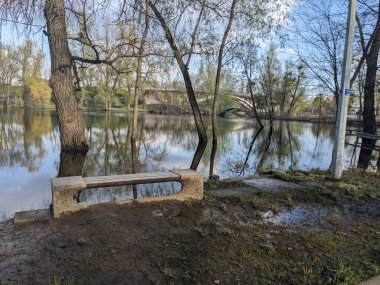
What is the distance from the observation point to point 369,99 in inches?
667

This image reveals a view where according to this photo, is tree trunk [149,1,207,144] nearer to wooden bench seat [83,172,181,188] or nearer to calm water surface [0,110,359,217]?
calm water surface [0,110,359,217]

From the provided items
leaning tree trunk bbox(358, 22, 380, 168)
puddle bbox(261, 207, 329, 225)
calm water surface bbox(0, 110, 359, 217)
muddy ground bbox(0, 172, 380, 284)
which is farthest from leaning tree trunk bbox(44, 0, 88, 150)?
leaning tree trunk bbox(358, 22, 380, 168)

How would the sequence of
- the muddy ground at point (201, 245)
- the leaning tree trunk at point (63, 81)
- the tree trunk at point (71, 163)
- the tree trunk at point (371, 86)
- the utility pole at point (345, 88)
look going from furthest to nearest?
the tree trunk at point (371, 86) < the leaning tree trunk at point (63, 81) < the tree trunk at point (71, 163) < the utility pole at point (345, 88) < the muddy ground at point (201, 245)

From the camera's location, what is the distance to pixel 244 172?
11.2m

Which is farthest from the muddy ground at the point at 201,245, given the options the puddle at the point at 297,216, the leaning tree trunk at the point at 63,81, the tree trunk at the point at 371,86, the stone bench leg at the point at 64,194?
the tree trunk at the point at 371,86

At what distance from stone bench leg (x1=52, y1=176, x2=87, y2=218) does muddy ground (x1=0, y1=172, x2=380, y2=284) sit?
13 centimetres

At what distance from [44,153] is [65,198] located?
32.3ft

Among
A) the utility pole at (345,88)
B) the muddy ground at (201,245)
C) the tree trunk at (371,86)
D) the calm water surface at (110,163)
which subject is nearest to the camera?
the muddy ground at (201,245)

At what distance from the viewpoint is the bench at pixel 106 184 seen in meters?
4.44

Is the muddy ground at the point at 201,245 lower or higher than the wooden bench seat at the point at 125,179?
lower

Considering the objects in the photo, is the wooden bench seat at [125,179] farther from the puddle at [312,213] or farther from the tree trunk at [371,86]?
the tree trunk at [371,86]

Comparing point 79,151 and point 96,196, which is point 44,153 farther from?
point 96,196

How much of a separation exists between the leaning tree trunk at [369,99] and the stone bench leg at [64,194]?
11.1 meters

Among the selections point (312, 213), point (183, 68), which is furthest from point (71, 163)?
point (312, 213)
